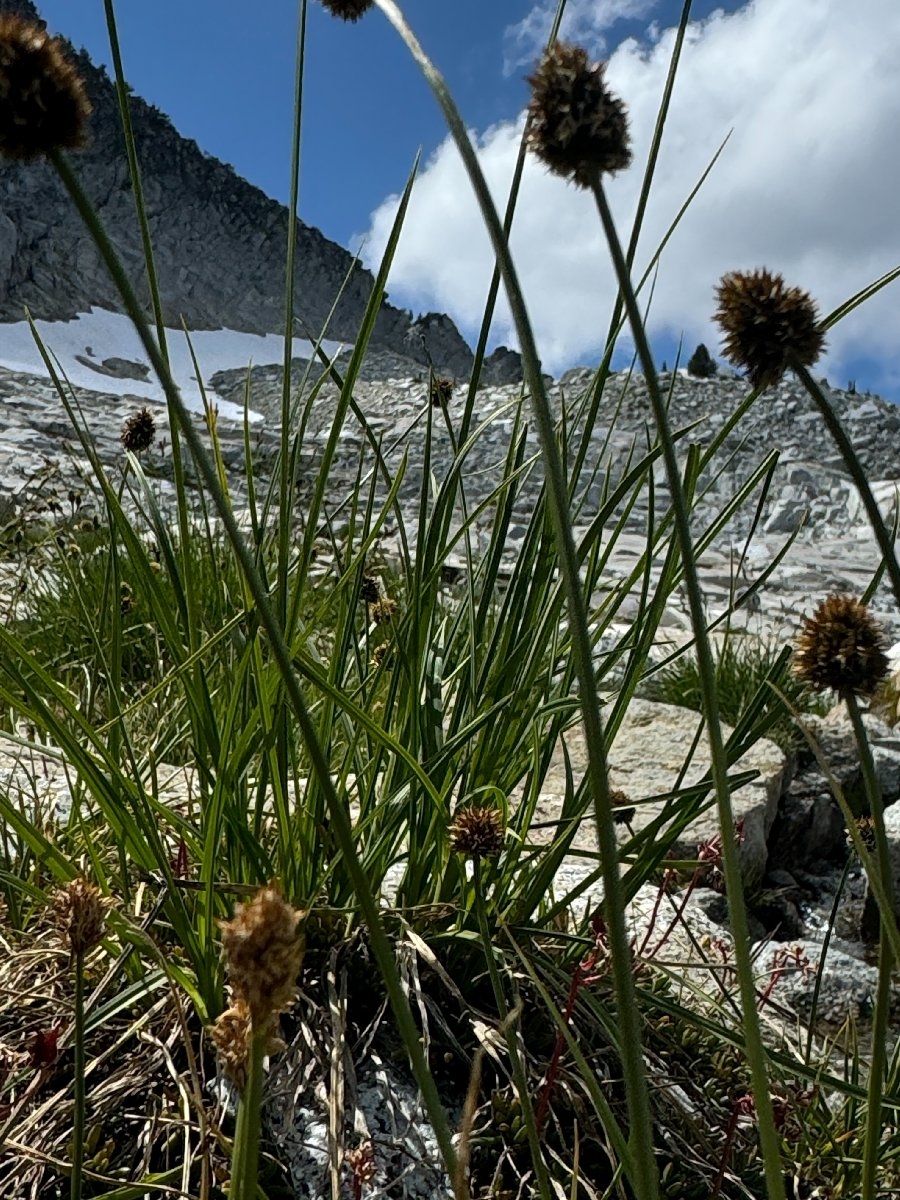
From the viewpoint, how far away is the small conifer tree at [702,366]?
51.9ft

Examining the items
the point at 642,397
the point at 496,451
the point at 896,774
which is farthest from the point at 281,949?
the point at 496,451

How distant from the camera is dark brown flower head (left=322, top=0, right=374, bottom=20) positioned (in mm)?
759

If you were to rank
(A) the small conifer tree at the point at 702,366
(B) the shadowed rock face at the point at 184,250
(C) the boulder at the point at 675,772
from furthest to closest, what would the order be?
(B) the shadowed rock face at the point at 184,250 < (A) the small conifer tree at the point at 702,366 < (C) the boulder at the point at 675,772

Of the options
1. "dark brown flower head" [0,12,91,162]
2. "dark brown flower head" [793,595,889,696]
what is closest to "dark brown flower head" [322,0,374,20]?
"dark brown flower head" [0,12,91,162]

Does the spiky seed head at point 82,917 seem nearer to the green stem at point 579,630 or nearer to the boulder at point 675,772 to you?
the green stem at point 579,630

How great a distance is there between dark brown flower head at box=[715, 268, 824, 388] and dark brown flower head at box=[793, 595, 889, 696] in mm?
138

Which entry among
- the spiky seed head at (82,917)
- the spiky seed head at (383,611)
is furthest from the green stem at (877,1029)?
the spiky seed head at (383,611)

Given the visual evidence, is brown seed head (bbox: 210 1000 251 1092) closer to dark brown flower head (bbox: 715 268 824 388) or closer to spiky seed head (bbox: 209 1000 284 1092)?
spiky seed head (bbox: 209 1000 284 1092)

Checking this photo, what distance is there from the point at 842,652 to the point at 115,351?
3031 centimetres

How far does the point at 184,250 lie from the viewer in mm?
35438

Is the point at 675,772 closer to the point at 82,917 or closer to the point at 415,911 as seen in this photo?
the point at 415,911

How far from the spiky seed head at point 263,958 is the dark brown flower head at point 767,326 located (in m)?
0.36

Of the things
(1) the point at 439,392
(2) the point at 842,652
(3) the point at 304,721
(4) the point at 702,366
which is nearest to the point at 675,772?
(1) the point at 439,392

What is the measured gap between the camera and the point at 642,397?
1040 centimetres
